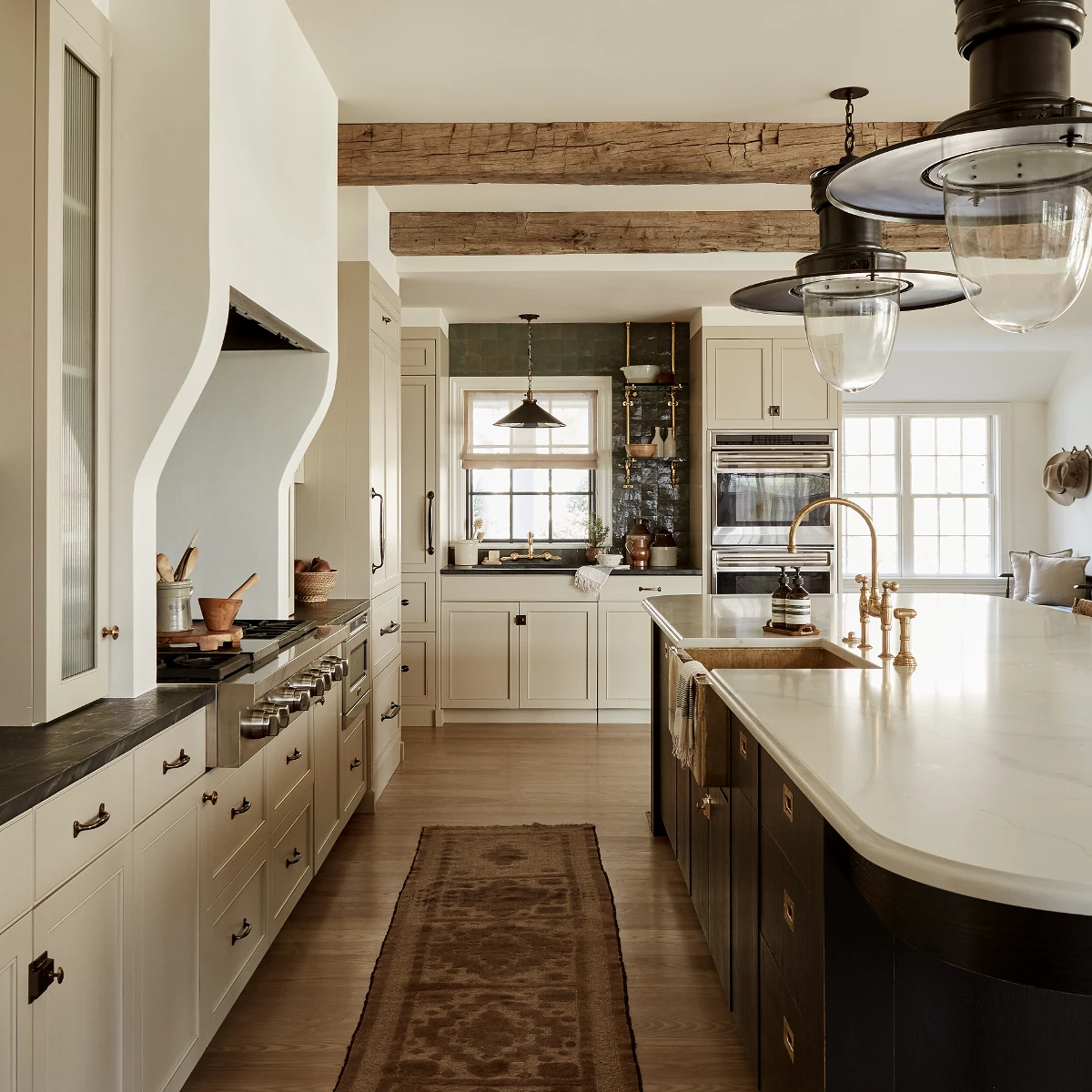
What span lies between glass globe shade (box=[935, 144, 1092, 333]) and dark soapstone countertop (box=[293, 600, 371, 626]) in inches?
106

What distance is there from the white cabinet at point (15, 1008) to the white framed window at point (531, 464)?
5505 millimetres

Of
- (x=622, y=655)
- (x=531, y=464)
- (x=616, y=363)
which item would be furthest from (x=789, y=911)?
(x=616, y=363)

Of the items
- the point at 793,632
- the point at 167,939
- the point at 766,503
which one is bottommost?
the point at 167,939

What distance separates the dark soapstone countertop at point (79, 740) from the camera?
5.03ft

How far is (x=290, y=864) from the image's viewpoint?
Answer: 3049mm

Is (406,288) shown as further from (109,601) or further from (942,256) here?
(109,601)

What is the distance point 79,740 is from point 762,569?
5.05 metres

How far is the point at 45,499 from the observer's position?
6.31 ft

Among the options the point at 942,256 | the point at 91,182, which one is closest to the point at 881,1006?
the point at 91,182

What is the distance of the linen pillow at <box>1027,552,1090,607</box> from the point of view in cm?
748

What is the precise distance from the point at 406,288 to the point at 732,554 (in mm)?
2579

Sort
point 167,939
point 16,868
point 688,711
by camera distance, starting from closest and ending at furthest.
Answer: point 16,868, point 167,939, point 688,711

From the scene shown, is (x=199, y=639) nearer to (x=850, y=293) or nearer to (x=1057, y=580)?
(x=850, y=293)

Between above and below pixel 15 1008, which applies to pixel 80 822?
above
